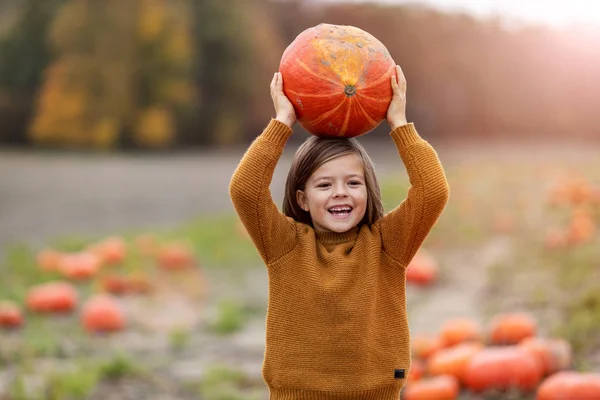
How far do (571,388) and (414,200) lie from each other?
1545 mm

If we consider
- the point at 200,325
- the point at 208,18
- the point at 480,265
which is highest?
the point at 208,18

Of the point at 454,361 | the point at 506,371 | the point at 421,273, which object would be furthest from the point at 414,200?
the point at 421,273

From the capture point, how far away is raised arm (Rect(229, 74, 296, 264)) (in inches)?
100

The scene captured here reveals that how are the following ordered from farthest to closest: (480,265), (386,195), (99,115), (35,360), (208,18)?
1. (208,18)
2. (99,115)
3. (386,195)
4. (480,265)
5. (35,360)

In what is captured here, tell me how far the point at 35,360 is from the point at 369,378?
129 inches

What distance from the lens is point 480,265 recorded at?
814 cm

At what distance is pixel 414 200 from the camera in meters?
2.58

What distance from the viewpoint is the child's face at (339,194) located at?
2617 millimetres

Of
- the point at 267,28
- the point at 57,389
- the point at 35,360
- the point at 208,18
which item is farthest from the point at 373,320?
the point at 267,28

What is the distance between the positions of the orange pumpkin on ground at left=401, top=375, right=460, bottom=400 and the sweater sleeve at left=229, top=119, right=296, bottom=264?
1.63 m

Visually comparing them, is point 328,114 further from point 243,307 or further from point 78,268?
point 78,268

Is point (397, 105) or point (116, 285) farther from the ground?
point (116, 285)

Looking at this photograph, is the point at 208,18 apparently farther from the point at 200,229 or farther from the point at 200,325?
the point at 200,325

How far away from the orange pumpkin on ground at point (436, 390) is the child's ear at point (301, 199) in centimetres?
157
